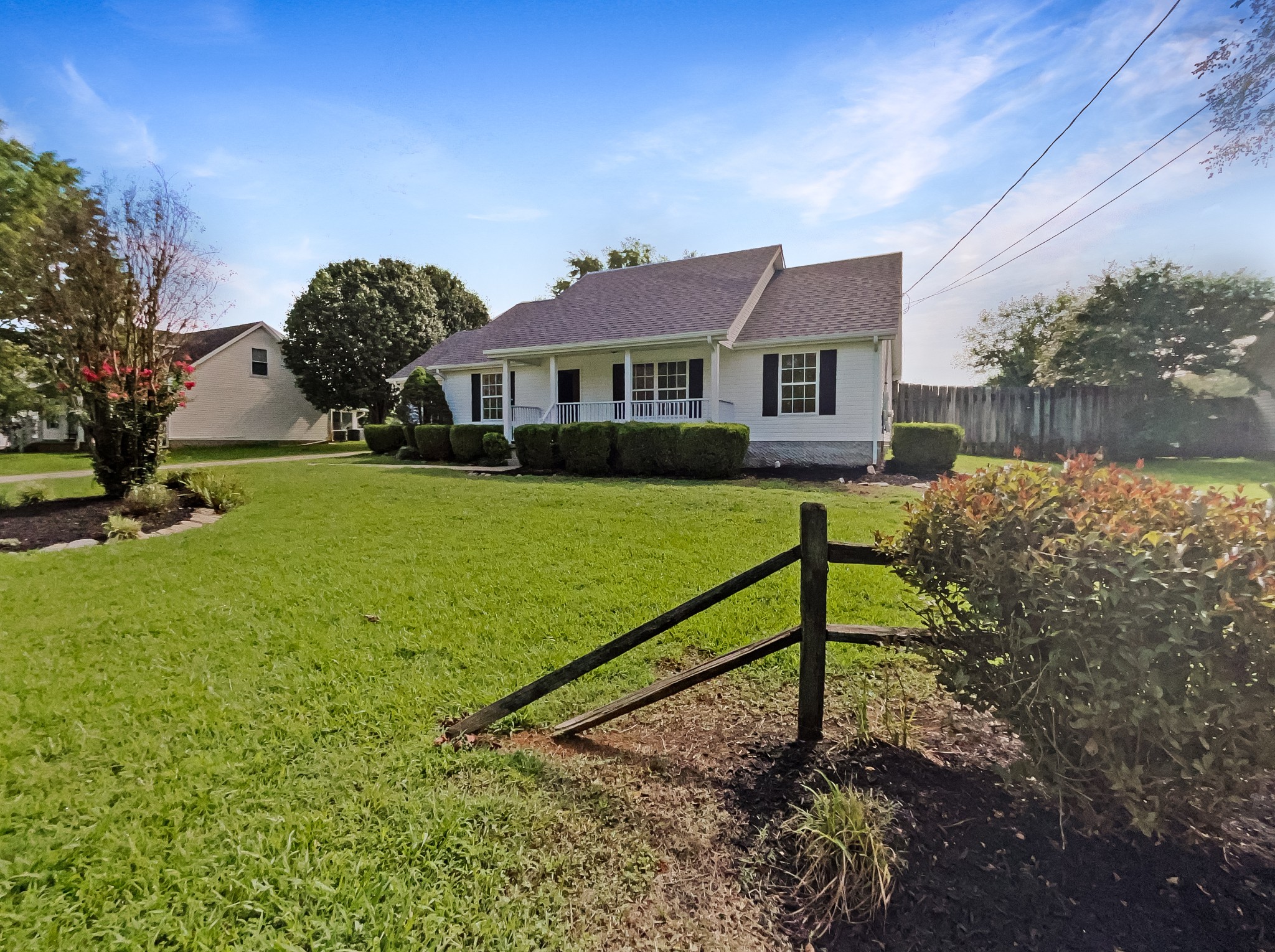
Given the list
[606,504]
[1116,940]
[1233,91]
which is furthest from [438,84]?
[1233,91]

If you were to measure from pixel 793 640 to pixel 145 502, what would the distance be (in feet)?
31.1

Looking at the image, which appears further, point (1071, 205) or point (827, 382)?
point (827, 382)

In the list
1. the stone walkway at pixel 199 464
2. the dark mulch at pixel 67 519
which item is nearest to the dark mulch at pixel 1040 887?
the dark mulch at pixel 67 519

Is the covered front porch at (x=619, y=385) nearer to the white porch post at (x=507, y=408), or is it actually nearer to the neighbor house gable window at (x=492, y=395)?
the white porch post at (x=507, y=408)

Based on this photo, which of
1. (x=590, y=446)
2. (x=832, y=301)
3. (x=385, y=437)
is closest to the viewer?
(x=590, y=446)

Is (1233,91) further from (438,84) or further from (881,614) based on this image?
(438,84)

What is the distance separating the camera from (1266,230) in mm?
7098

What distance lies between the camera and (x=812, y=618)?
2551 mm

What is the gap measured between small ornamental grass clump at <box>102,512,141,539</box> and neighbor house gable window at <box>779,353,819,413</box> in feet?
43.8

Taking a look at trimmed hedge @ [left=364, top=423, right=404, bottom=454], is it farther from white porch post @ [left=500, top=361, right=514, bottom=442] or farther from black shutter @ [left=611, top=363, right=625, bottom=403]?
black shutter @ [left=611, top=363, right=625, bottom=403]

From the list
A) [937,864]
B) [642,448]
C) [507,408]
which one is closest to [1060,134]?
[642,448]

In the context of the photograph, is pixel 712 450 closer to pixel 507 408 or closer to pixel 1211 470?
pixel 507 408

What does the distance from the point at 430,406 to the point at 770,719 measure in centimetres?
2062

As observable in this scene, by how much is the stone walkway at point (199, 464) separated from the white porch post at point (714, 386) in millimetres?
13307
